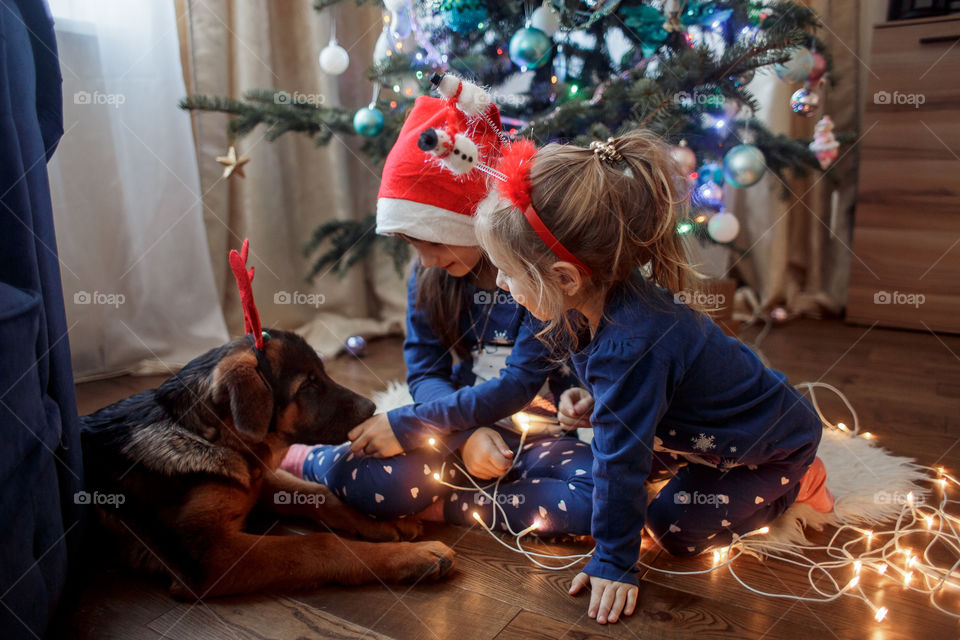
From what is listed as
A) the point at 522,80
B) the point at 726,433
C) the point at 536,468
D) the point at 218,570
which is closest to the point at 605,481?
the point at 726,433

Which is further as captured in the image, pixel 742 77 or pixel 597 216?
pixel 742 77

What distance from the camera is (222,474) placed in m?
1.38

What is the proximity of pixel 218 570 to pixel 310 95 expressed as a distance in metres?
2.31

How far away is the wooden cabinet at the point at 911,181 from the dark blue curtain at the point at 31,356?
3.08 metres

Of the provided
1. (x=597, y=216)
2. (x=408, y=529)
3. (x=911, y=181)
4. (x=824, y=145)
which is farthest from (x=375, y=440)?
(x=911, y=181)

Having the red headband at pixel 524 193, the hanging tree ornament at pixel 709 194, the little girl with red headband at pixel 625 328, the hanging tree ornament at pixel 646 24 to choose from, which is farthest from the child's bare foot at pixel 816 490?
the hanging tree ornament at pixel 646 24

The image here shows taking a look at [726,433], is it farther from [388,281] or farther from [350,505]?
[388,281]

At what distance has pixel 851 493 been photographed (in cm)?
162

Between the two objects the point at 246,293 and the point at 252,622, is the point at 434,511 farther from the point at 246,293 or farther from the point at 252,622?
the point at 246,293

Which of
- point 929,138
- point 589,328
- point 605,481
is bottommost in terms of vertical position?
point 605,481

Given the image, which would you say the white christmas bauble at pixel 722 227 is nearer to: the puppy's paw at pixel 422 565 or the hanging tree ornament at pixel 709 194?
the hanging tree ornament at pixel 709 194

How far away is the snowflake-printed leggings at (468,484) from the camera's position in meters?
1.48

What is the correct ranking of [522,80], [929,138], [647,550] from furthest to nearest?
[929,138] < [522,80] < [647,550]

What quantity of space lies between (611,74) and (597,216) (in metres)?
1.33
